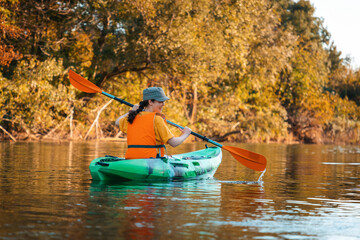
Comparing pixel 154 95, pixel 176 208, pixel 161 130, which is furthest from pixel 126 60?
pixel 176 208

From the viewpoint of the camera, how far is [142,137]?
6.61 meters

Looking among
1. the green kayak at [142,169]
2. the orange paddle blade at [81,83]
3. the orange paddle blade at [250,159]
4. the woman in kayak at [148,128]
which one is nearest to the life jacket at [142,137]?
the woman in kayak at [148,128]

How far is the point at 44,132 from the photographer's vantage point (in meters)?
19.4

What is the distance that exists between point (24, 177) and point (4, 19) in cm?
1043

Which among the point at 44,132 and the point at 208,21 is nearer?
the point at 44,132

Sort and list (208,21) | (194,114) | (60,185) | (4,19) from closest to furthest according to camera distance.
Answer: (60,185) < (4,19) < (208,21) < (194,114)

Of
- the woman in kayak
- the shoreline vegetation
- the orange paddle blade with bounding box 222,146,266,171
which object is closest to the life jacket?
the woman in kayak

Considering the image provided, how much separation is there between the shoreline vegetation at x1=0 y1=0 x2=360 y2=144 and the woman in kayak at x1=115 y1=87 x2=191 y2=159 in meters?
10.9

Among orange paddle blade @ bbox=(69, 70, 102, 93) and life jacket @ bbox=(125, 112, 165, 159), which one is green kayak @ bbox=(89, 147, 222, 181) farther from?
orange paddle blade @ bbox=(69, 70, 102, 93)

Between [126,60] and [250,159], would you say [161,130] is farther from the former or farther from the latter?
[126,60]

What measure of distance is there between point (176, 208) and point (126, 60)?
50.1 ft

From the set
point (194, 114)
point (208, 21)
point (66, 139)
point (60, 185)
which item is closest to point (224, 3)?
point (208, 21)

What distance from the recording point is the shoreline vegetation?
17.8m

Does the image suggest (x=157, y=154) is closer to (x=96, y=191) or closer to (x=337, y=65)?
(x=96, y=191)
